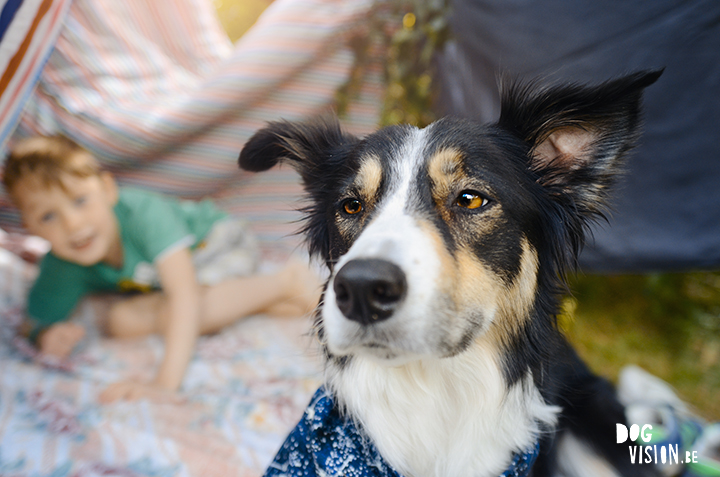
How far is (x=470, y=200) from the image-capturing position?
1.30 meters

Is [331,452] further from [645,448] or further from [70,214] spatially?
[70,214]

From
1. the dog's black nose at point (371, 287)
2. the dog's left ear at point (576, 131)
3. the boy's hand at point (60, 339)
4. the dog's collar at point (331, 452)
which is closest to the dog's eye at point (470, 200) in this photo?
the dog's left ear at point (576, 131)

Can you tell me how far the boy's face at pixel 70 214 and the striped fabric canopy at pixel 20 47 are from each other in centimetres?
50

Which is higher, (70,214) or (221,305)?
(70,214)

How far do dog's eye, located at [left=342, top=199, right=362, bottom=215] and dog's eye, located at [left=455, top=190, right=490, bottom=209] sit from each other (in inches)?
11.9

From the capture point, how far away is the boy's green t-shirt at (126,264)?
8.23ft

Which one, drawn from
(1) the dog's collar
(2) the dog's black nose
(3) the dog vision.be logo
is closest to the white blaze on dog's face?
(2) the dog's black nose

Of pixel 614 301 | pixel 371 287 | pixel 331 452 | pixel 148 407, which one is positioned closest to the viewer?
pixel 371 287

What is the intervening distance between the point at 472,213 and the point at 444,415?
623 mm

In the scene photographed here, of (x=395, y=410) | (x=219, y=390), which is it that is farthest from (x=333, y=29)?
(x=395, y=410)

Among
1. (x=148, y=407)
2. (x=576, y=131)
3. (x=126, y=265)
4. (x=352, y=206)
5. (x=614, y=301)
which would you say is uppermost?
(x=576, y=131)

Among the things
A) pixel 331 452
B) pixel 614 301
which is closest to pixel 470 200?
pixel 331 452

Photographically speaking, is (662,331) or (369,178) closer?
(369,178)

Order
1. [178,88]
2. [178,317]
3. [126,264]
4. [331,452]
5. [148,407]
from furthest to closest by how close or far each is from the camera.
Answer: [178,88] → [126,264] → [178,317] → [148,407] → [331,452]
